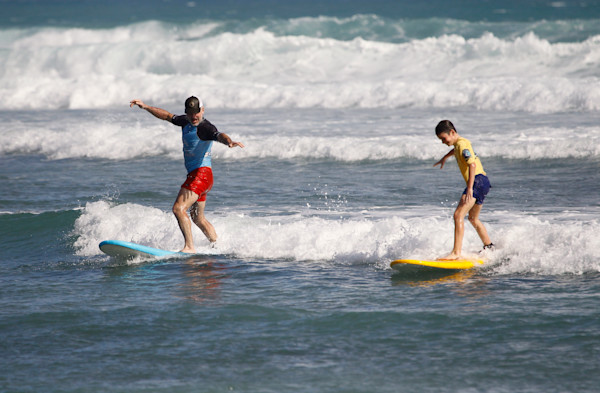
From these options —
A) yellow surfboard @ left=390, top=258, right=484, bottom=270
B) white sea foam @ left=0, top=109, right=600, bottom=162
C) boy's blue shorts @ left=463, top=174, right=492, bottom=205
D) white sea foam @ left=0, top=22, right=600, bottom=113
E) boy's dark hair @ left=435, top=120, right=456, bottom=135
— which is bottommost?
yellow surfboard @ left=390, top=258, right=484, bottom=270

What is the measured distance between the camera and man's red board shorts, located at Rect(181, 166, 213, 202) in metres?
8.42

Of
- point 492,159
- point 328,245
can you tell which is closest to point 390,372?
point 328,245

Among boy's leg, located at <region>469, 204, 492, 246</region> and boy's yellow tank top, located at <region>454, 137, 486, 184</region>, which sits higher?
boy's yellow tank top, located at <region>454, 137, 486, 184</region>

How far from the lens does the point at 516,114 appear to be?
2134cm

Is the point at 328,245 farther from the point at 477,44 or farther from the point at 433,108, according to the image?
the point at 477,44

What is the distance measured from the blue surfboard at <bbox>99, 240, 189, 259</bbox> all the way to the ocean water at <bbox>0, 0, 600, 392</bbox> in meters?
0.13

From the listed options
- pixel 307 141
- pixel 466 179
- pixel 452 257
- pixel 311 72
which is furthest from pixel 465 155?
pixel 311 72

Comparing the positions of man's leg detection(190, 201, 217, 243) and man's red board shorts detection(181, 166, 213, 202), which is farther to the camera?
man's leg detection(190, 201, 217, 243)

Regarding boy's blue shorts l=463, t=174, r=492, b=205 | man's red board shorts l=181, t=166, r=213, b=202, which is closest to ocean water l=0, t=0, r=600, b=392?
boy's blue shorts l=463, t=174, r=492, b=205

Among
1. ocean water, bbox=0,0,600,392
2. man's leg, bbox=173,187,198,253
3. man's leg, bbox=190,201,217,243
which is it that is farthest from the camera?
man's leg, bbox=190,201,217,243

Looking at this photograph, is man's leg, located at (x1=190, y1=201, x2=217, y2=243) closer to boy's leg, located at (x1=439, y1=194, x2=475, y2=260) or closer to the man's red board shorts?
the man's red board shorts

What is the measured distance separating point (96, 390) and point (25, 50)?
123 ft

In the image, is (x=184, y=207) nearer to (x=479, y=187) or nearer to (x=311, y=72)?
(x=479, y=187)

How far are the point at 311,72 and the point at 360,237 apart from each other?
2478 centimetres
